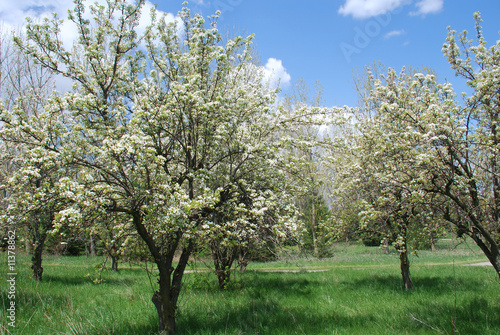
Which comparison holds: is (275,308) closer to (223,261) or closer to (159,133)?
(223,261)

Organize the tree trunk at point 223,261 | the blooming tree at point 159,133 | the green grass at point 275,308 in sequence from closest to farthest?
the blooming tree at point 159,133 → the green grass at point 275,308 → the tree trunk at point 223,261

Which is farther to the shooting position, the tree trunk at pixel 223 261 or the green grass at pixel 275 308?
the tree trunk at pixel 223 261

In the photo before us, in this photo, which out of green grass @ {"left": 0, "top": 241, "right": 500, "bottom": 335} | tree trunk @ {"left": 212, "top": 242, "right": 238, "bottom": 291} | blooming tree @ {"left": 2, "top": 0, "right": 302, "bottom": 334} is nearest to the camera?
blooming tree @ {"left": 2, "top": 0, "right": 302, "bottom": 334}

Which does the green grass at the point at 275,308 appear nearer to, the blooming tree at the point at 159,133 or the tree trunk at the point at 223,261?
the tree trunk at the point at 223,261

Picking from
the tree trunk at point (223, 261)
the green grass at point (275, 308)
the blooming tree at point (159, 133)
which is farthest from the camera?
the tree trunk at point (223, 261)

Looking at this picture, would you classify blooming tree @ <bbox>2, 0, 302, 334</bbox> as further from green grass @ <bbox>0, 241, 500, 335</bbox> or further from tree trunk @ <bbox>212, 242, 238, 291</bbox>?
tree trunk @ <bbox>212, 242, 238, 291</bbox>

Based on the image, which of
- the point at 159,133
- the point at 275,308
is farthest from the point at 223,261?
the point at 159,133

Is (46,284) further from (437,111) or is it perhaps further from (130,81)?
(437,111)

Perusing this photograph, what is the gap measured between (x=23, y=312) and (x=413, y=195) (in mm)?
7912

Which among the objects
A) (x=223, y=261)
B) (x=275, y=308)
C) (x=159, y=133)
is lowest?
(x=275, y=308)

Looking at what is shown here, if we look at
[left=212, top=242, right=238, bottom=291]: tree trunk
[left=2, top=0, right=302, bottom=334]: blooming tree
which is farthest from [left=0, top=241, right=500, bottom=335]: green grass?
[left=2, top=0, right=302, bottom=334]: blooming tree

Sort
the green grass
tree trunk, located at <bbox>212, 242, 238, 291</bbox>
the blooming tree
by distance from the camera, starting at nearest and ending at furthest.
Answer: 1. the blooming tree
2. the green grass
3. tree trunk, located at <bbox>212, 242, 238, 291</bbox>

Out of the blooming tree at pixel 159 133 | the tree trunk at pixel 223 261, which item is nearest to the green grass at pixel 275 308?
the tree trunk at pixel 223 261

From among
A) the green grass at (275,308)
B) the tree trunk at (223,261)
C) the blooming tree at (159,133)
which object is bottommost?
the green grass at (275,308)
